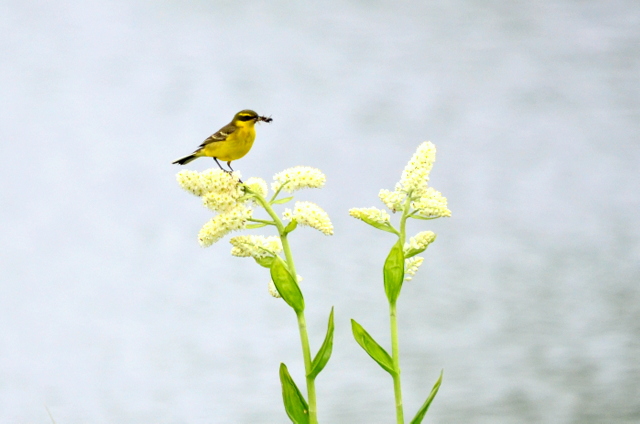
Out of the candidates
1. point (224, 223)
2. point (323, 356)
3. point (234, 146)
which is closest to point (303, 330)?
point (323, 356)

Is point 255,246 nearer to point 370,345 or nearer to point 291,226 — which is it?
point 291,226

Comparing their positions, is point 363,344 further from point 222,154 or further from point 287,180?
point 222,154

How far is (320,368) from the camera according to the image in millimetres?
668

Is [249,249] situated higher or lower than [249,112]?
lower

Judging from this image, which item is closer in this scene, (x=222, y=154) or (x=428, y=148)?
(x=428, y=148)

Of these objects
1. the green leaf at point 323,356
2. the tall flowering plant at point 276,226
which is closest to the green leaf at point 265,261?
the tall flowering plant at point 276,226

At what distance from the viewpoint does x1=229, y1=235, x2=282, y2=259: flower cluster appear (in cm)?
72

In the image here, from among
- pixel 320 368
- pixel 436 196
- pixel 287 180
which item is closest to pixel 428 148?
pixel 436 196

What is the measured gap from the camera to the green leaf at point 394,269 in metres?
0.69

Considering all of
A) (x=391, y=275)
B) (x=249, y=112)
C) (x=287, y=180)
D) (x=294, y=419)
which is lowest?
(x=294, y=419)

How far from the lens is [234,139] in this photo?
802mm

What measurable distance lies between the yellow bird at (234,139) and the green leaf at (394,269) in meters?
0.25

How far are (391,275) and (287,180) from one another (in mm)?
168

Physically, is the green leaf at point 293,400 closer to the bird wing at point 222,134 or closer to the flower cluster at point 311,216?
the flower cluster at point 311,216
